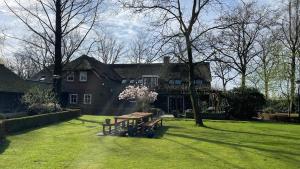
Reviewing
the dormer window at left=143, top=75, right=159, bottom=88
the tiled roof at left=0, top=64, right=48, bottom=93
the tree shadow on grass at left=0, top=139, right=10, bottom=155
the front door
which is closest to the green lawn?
the tree shadow on grass at left=0, top=139, right=10, bottom=155

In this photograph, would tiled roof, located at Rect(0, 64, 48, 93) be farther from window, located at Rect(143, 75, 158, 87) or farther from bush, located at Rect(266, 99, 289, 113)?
bush, located at Rect(266, 99, 289, 113)

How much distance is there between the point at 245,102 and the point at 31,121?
23380mm

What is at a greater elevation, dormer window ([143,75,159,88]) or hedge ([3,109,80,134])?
dormer window ([143,75,159,88])

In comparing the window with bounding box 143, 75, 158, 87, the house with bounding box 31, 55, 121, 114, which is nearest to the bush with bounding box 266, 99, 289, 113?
the window with bounding box 143, 75, 158, 87

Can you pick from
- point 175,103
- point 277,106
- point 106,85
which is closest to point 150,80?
point 175,103

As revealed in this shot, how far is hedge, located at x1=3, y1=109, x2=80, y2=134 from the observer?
18.3m

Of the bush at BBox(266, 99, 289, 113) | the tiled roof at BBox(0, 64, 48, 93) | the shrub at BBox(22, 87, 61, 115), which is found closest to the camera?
the shrub at BBox(22, 87, 61, 115)

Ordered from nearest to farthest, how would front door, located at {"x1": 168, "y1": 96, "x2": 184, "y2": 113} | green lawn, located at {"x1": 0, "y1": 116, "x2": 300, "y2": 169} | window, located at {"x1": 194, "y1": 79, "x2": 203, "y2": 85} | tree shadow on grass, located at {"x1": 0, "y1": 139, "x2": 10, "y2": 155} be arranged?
green lawn, located at {"x1": 0, "y1": 116, "x2": 300, "y2": 169} → tree shadow on grass, located at {"x1": 0, "y1": 139, "x2": 10, "y2": 155} → front door, located at {"x1": 168, "y1": 96, "x2": 184, "y2": 113} → window, located at {"x1": 194, "y1": 79, "x2": 203, "y2": 85}

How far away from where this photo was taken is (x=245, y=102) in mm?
38188

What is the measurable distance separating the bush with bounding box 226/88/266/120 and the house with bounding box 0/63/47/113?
20.6 meters

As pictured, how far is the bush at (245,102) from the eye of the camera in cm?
3824

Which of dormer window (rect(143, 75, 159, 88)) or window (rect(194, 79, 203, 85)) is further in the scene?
dormer window (rect(143, 75, 159, 88))

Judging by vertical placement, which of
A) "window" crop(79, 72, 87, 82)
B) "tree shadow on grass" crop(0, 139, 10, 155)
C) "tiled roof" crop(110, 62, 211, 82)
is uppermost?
"tiled roof" crop(110, 62, 211, 82)

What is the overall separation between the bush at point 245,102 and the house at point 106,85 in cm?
763
